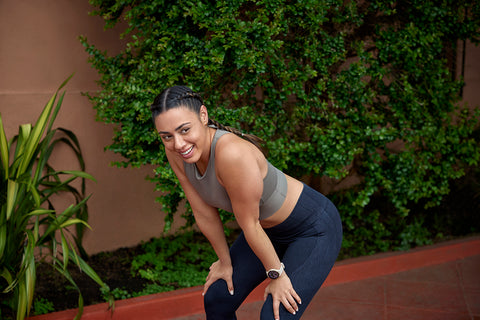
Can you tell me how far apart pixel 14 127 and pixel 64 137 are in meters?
0.43

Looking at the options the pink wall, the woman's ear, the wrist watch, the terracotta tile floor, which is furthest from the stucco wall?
the wrist watch

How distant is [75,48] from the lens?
436 centimetres

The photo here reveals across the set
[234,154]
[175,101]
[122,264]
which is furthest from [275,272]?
[122,264]

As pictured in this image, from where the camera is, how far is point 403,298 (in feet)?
13.1

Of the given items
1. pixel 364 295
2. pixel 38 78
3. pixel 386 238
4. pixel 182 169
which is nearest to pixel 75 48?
pixel 38 78

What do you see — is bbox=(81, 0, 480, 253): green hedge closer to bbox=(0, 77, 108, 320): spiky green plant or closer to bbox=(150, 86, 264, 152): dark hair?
bbox=(0, 77, 108, 320): spiky green plant

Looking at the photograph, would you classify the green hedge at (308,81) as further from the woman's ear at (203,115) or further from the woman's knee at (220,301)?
the woman's ear at (203,115)

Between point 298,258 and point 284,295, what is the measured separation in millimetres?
201

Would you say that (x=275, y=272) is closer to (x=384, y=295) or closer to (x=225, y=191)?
(x=225, y=191)

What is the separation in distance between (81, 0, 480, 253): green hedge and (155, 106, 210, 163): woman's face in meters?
1.56

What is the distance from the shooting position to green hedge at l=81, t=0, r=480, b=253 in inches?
144

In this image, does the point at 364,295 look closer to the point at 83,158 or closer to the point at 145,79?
the point at 145,79

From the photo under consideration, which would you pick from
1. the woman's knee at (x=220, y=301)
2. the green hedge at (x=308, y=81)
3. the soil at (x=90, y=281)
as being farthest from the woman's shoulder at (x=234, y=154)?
the soil at (x=90, y=281)

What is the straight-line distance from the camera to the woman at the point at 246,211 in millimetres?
2055
